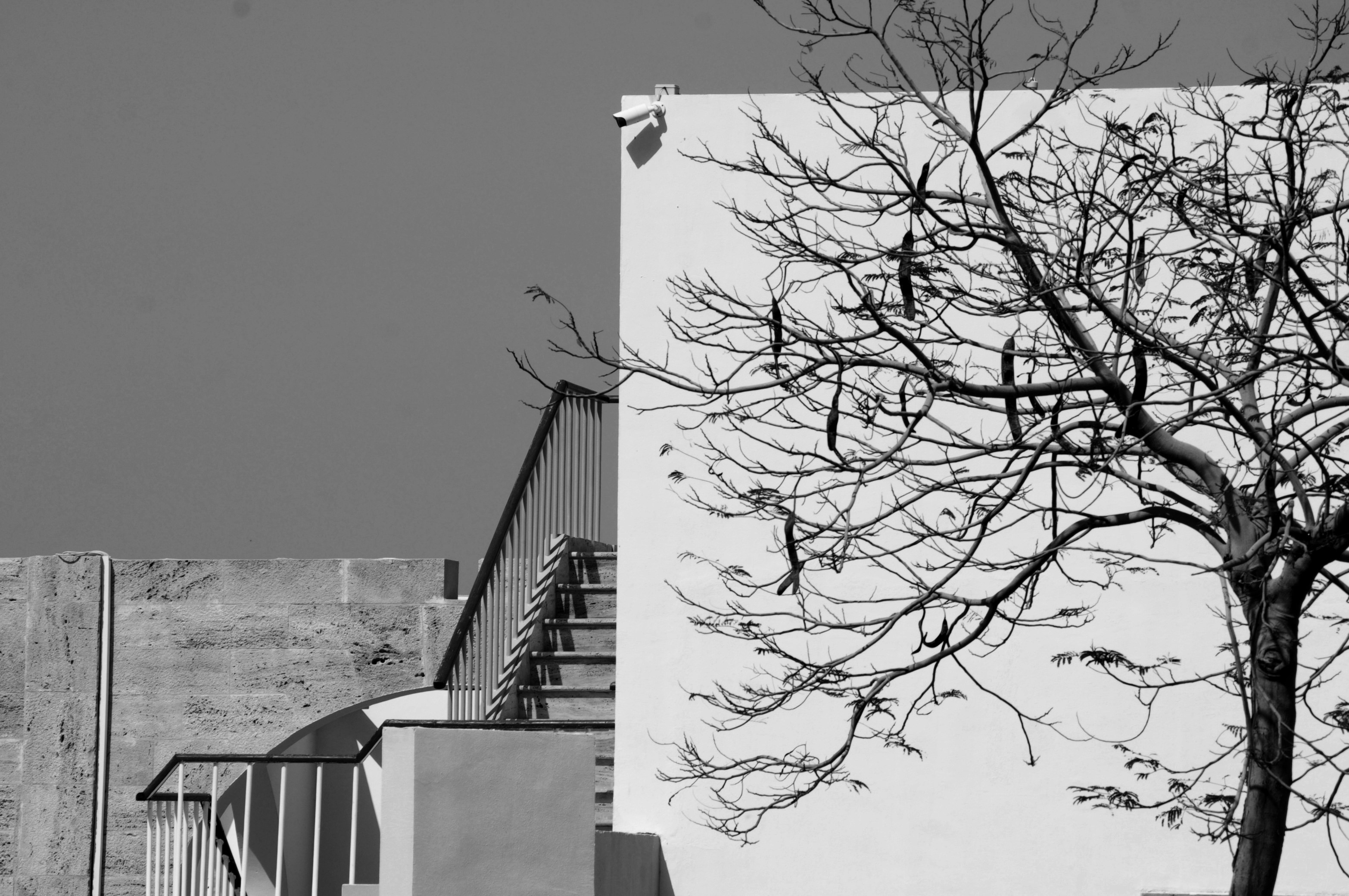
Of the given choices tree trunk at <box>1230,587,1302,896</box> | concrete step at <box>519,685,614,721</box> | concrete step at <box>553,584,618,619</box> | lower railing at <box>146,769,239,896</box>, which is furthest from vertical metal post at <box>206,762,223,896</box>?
tree trunk at <box>1230,587,1302,896</box>

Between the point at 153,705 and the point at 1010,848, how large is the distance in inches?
235

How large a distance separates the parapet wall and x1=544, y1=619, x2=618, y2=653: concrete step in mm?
1027

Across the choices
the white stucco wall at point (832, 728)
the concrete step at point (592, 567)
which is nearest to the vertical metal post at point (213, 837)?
the white stucco wall at point (832, 728)

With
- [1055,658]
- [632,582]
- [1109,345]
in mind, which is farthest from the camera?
[632,582]

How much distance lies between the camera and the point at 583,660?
31.3ft

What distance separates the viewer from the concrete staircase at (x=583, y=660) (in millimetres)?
8938

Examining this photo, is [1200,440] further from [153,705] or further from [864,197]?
[153,705]

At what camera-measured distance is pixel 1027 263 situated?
216 inches

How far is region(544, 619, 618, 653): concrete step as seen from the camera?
973 centimetres

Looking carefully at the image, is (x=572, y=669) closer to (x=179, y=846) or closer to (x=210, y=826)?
(x=210, y=826)

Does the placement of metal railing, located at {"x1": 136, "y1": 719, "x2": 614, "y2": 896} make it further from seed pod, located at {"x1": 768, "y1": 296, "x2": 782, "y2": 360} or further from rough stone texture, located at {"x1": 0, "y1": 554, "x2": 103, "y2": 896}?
seed pod, located at {"x1": 768, "y1": 296, "x2": 782, "y2": 360}

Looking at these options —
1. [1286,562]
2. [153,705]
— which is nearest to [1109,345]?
[1286,562]

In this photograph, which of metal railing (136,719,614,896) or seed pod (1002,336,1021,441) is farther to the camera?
metal railing (136,719,614,896)

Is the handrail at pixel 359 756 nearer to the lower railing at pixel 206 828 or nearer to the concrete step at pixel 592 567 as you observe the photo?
the lower railing at pixel 206 828
